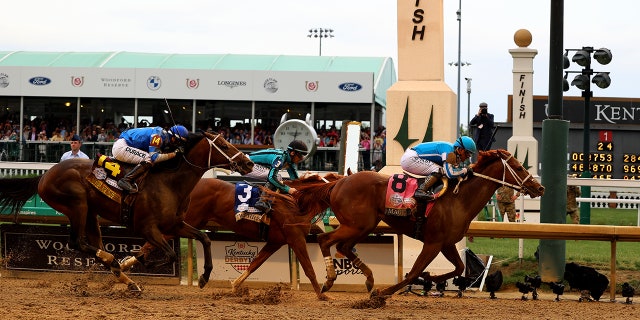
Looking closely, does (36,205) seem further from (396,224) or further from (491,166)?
(491,166)

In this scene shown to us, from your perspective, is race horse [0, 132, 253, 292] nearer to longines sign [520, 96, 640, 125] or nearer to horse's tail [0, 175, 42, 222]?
horse's tail [0, 175, 42, 222]

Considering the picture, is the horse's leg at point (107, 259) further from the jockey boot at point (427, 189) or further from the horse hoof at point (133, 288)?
the jockey boot at point (427, 189)

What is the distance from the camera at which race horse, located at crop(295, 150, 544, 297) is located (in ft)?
34.7

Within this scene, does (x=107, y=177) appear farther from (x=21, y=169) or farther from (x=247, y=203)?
(x=21, y=169)

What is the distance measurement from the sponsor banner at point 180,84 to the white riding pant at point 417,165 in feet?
50.3

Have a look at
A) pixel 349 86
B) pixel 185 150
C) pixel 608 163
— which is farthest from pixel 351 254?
pixel 349 86

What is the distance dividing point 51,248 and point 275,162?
3.56 metres

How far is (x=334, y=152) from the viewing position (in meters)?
20.6

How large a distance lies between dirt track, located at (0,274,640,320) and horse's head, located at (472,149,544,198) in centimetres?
124

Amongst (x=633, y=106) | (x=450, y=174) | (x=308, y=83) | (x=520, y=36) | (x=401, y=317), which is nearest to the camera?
(x=401, y=317)

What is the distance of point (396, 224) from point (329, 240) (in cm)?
72

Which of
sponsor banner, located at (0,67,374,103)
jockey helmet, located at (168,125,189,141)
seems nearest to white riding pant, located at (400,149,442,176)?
jockey helmet, located at (168,125,189,141)

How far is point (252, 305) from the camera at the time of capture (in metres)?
10.2

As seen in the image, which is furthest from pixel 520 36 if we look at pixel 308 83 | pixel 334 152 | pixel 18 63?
pixel 18 63
